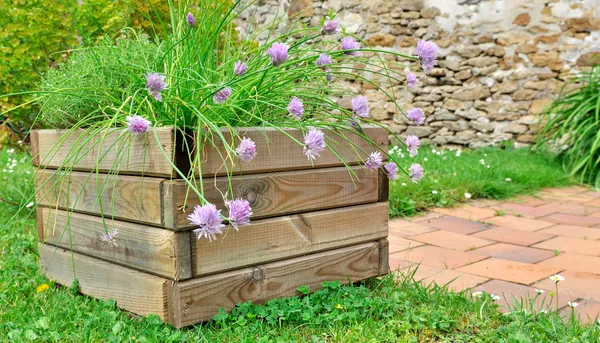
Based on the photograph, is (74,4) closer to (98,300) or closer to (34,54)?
(34,54)

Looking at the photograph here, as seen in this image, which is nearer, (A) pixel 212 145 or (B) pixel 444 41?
(A) pixel 212 145

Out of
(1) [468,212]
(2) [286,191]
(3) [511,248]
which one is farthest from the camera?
(1) [468,212]

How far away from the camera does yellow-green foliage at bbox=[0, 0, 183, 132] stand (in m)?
3.26

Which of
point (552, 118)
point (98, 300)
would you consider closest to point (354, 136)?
point (98, 300)

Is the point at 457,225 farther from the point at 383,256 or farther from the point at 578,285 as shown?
the point at 383,256

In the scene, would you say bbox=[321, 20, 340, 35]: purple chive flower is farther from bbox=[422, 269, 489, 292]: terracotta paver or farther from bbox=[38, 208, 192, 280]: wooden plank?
bbox=[422, 269, 489, 292]: terracotta paver

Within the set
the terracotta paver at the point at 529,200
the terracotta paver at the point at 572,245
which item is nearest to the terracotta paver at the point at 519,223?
the terracotta paver at the point at 572,245

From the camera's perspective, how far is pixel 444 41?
6.80 meters

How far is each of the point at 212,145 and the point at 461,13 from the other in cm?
554

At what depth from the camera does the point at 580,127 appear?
5.06 m

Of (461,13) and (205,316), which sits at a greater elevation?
(461,13)

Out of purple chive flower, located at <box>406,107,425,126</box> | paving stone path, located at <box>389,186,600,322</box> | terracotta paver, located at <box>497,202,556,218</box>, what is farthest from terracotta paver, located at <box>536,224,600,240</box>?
purple chive flower, located at <box>406,107,425,126</box>

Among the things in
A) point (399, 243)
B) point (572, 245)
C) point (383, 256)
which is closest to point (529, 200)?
point (572, 245)

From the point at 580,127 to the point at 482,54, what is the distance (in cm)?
176
